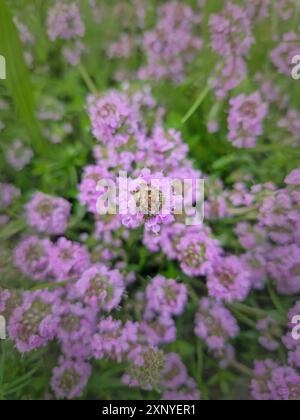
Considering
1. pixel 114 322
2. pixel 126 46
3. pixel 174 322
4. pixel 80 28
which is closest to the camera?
pixel 114 322

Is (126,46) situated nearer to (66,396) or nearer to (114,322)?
(114,322)

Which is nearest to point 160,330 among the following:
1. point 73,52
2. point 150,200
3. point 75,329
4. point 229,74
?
point 75,329

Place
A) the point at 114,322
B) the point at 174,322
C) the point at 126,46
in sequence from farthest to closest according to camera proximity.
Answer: the point at 126,46, the point at 174,322, the point at 114,322

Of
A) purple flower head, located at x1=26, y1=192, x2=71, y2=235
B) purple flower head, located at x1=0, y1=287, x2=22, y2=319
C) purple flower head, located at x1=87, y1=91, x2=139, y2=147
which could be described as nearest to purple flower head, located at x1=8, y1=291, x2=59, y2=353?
purple flower head, located at x1=0, y1=287, x2=22, y2=319

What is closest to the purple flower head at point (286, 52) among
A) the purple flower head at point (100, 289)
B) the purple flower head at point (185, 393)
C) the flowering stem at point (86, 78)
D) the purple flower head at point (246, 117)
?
the purple flower head at point (246, 117)

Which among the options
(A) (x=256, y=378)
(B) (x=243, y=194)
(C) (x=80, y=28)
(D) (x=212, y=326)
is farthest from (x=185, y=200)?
(C) (x=80, y=28)

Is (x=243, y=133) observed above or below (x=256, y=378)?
above

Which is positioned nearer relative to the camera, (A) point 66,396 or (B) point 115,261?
(A) point 66,396
